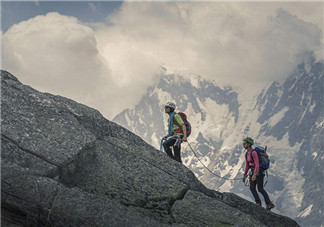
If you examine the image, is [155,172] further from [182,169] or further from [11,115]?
[11,115]

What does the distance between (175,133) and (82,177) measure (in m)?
7.04

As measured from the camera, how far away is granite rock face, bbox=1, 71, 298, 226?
13781 mm

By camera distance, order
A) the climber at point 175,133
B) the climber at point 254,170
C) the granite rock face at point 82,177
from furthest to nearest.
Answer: the climber at point 175,133 → the climber at point 254,170 → the granite rock face at point 82,177

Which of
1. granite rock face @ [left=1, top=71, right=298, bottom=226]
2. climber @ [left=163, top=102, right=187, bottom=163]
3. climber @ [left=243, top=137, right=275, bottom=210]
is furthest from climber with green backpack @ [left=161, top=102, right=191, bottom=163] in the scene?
climber @ [left=243, top=137, right=275, bottom=210]

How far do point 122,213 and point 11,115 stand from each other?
5.11m

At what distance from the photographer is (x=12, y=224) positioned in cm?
1298

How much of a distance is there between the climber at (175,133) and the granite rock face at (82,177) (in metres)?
2.49

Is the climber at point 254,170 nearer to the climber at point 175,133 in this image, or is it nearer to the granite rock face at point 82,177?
the granite rock face at point 82,177

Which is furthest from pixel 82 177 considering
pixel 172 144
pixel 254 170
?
pixel 254 170

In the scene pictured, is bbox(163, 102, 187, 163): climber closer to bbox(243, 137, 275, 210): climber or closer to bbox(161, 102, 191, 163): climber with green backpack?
bbox(161, 102, 191, 163): climber with green backpack

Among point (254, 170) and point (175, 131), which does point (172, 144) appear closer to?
point (175, 131)

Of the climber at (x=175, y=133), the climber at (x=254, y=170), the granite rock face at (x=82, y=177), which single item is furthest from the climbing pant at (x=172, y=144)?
the climber at (x=254, y=170)

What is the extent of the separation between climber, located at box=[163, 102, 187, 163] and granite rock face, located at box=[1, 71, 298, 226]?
8.17ft

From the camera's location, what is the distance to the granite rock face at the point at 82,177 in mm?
13781
